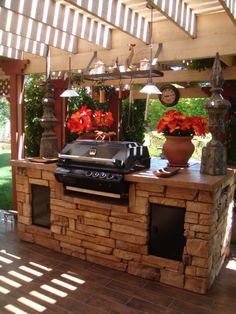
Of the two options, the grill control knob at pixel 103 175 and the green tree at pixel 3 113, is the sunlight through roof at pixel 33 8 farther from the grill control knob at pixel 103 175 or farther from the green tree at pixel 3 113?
the green tree at pixel 3 113

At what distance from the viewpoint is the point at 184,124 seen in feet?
9.51

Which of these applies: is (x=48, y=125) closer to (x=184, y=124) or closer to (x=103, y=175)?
(x=103, y=175)

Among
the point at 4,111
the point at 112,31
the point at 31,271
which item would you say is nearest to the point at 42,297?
the point at 31,271

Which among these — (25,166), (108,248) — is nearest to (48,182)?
(25,166)

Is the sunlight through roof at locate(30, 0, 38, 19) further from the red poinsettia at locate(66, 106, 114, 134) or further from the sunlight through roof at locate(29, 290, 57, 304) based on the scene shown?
the sunlight through roof at locate(29, 290, 57, 304)

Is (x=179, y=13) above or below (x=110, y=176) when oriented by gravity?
above

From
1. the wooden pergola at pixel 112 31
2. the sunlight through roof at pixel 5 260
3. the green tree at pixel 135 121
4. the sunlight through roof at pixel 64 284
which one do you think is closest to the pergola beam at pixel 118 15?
the wooden pergola at pixel 112 31

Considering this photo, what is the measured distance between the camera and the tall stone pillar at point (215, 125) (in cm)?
264

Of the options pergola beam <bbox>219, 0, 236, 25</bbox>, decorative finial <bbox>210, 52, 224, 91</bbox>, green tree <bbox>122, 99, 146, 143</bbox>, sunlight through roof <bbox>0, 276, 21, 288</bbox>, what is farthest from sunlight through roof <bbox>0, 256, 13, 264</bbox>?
green tree <bbox>122, 99, 146, 143</bbox>

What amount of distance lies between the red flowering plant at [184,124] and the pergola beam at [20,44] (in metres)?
2.11

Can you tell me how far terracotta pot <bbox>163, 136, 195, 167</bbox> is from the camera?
2945mm

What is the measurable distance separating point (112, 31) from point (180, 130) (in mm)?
1639

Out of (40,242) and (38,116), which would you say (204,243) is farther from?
(38,116)

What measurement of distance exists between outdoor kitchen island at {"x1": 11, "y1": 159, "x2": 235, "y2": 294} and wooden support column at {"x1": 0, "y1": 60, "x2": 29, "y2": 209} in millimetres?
1177
